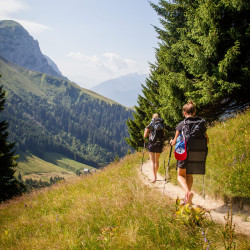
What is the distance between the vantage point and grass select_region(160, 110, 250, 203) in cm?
492

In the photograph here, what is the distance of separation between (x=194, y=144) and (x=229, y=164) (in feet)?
6.90

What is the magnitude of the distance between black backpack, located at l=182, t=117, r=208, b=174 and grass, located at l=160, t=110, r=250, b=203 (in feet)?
4.50

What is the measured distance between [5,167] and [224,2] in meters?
20.6

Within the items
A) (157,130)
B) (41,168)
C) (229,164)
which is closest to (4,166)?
(157,130)

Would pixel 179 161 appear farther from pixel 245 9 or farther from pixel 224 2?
pixel 245 9

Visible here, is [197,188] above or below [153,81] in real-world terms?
below

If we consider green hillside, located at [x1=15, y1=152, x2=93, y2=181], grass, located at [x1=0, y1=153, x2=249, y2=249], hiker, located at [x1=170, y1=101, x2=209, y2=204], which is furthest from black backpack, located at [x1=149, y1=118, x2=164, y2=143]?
green hillside, located at [x1=15, y1=152, x2=93, y2=181]

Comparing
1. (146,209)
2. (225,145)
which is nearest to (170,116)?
(225,145)

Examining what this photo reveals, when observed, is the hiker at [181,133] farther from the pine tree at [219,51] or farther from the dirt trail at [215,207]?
the pine tree at [219,51]

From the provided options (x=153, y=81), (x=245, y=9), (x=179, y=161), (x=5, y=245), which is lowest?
(x=5, y=245)

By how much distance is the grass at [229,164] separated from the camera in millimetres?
4922

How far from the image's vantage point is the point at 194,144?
4379 millimetres

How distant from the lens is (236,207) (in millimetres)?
4680

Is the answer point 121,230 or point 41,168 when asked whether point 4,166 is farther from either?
point 41,168
